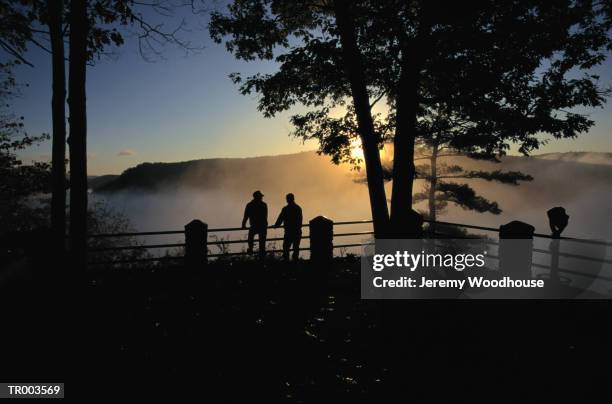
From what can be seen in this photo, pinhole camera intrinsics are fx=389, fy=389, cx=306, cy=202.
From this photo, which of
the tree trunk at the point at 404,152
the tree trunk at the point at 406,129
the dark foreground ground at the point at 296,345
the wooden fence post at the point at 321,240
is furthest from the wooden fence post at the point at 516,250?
the wooden fence post at the point at 321,240

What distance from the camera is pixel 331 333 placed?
647cm

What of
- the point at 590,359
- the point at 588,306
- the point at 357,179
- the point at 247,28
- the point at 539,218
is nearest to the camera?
the point at 590,359

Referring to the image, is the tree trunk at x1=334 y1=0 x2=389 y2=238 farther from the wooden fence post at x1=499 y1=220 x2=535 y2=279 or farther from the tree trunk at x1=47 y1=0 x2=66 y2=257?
the tree trunk at x1=47 y1=0 x2=66 y2=257

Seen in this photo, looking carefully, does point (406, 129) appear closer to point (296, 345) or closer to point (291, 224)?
point (296, 345)

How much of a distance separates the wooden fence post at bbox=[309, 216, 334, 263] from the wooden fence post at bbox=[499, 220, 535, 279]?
15.7ft

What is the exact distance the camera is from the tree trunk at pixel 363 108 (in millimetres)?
8641

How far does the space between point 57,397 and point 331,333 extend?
3837 mm

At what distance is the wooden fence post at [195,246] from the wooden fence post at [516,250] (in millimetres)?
7912

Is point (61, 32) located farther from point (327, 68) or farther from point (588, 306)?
point (588, 306)

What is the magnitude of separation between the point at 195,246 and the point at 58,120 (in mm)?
4582

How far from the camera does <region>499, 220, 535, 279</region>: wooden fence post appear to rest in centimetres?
957

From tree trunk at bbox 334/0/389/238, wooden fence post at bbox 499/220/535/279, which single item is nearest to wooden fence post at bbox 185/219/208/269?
tree trunk at bbox 334/0/389/238

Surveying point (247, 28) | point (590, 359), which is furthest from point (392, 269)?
point (247, 28)

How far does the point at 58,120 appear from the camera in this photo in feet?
27.6
